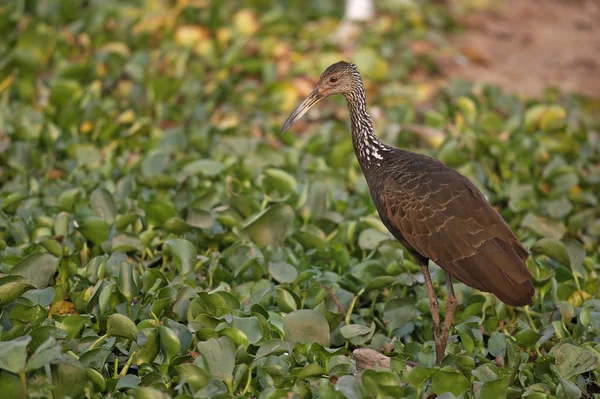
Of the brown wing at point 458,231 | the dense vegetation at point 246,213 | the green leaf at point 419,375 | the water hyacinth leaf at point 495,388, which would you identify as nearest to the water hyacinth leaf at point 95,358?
the dense vegetation at point 246,213

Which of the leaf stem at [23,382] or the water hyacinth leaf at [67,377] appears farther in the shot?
the water hyacinth leaf at [67,377]

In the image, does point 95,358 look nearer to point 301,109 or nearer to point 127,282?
point 127,282

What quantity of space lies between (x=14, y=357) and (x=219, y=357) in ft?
3.69

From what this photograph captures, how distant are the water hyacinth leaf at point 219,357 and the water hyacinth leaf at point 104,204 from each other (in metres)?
2.06

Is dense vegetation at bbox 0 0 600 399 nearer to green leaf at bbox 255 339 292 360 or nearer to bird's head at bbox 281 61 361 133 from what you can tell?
green leaf at bbox 255 339 292 360

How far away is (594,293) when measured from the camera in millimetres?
6418

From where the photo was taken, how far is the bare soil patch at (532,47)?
36.0ft

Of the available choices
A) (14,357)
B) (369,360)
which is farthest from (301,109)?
(14,357)

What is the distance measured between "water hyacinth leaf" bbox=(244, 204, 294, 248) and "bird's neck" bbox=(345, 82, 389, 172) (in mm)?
705

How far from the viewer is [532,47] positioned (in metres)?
12.0

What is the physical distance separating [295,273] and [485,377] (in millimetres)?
1572

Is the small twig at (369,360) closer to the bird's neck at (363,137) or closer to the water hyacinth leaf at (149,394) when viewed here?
the water hyacinth leaf at (149,394)

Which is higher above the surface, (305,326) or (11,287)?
(11,287)

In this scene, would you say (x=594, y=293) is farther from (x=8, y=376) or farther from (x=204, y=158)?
(x=8, y=376)
